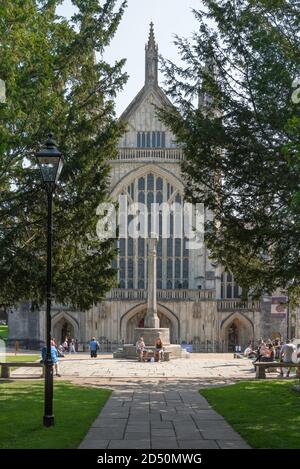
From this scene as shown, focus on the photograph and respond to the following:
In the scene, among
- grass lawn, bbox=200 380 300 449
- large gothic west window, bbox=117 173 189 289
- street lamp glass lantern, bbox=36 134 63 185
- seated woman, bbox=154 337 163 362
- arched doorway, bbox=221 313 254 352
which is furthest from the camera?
large gothic west window, bbox=117 173 189 289

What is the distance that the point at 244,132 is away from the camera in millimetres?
16719


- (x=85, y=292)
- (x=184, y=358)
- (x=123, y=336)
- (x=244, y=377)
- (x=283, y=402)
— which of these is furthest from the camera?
(x=123, y=336)

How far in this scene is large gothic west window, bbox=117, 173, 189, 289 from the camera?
4566cm

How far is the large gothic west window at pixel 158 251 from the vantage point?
45.7 meters

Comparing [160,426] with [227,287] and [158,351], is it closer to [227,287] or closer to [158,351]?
[158,351]

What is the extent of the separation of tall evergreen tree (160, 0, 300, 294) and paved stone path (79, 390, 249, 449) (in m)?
4.49

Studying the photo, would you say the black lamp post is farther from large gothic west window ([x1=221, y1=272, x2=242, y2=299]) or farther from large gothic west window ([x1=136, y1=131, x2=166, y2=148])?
large gothic west window ([x1=221, y1=272, x2=242, y2=299])

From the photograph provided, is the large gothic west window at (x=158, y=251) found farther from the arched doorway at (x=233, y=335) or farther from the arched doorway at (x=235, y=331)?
the arched doorway at (x=233, y=335)

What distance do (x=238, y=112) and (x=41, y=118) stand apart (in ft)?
17.1

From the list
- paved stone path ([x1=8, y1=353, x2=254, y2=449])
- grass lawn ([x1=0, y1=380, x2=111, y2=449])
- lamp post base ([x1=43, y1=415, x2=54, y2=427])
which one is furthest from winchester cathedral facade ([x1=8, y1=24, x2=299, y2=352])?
lamp post base ([x1=43, y1=415, x2=54, y2=427])

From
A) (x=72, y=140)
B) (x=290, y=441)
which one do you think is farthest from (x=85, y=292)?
(x=290, y=441)

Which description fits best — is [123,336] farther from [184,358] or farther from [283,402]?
[283,402]

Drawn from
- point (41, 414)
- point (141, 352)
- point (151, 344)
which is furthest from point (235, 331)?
point (41, 414)

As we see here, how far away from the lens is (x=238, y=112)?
17.1m
